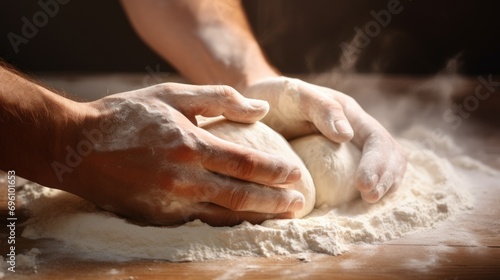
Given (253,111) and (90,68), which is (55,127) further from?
(90,68)

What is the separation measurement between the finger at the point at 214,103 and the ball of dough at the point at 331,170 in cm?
20

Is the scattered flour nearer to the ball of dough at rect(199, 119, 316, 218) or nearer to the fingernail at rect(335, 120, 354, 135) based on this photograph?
the ball of dough at rect(199, 119, 316, 218)

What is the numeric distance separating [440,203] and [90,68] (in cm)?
225

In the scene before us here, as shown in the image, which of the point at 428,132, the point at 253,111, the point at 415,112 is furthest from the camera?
the point at 415,112

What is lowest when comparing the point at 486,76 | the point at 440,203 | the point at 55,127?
the point at 55,127

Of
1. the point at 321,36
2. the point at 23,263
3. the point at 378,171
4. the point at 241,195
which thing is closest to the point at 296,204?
the point at 241,195

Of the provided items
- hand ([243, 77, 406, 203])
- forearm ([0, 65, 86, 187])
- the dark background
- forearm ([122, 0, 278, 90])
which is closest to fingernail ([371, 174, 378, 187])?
hand ([243, 77, 406, 203])

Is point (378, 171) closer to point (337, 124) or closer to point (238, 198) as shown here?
point (337, 124)

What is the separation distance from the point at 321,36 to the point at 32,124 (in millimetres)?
2114

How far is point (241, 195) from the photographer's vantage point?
1131 millimetres

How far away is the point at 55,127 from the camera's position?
1.15 m

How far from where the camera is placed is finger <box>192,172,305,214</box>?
1.12 m

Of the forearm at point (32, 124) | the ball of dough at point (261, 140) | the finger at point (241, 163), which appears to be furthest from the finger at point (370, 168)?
the forearm at point (32, 124)

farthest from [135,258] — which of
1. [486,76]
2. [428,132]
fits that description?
[486,76]
